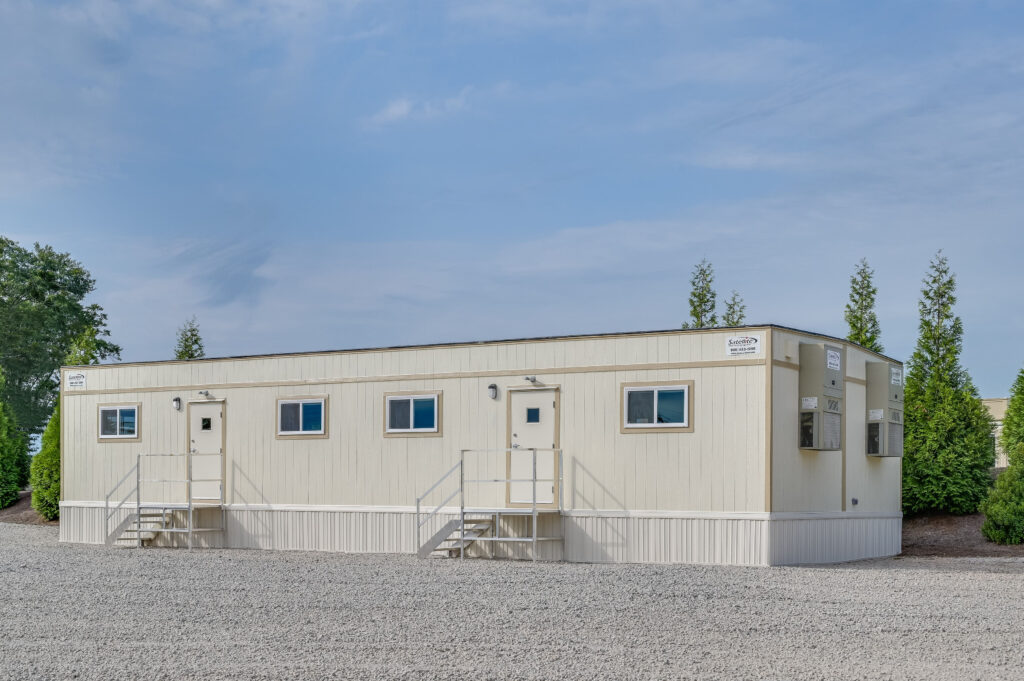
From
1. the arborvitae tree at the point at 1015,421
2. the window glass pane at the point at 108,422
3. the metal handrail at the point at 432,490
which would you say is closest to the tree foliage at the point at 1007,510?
the arborvitae tree at the point at 1015,421

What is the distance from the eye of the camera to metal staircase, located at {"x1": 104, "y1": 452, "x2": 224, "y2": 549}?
736 inches

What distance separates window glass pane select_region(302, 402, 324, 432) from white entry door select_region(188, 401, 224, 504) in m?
1.61

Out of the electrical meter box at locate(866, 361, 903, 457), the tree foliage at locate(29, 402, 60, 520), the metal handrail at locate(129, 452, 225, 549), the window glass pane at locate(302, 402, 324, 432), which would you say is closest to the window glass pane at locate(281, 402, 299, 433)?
the window glass pane at locate(302, 402, 324, 432)

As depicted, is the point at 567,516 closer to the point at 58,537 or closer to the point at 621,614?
the point at 621,614

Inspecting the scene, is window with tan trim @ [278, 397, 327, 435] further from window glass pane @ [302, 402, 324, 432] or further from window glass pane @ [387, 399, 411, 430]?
window glass pane @ [387, 399, 411, 430]

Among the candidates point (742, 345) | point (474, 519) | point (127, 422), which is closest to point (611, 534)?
point (474, 519)

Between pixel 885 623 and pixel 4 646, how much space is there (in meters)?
7.21

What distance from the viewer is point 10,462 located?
28438 mm

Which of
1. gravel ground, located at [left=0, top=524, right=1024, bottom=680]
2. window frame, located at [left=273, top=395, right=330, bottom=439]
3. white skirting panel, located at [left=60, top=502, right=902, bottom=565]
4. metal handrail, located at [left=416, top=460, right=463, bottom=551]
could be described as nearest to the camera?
gravel ground, located at [left=0, top=524, right=1024, bottom=680]

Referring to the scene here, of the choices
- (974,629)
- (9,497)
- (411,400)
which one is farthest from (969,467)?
(9,497)

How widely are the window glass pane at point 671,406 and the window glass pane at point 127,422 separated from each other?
946cm

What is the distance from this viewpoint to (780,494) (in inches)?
584

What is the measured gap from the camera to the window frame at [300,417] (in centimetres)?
1783

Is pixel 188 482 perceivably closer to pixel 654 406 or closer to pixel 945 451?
pixel 654 406
